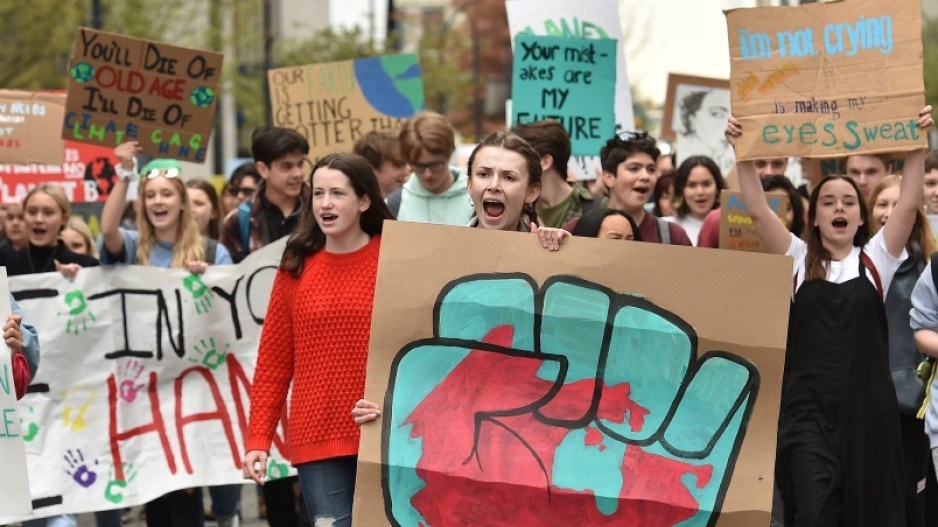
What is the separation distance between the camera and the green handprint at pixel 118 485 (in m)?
7.21

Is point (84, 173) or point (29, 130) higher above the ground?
point (29, 130)

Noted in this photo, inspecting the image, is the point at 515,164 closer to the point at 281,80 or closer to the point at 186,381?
the point at 186,381

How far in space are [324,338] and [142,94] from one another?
134 inches

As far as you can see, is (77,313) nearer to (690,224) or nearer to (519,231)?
(519,231)

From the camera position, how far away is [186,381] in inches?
296

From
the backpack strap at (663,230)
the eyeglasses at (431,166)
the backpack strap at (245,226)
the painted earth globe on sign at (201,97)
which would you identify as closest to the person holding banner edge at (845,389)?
the backpack strap at (663,230)

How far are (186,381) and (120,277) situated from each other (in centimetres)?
59

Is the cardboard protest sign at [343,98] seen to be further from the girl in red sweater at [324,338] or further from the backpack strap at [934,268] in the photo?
the backpack strap at [934,268]

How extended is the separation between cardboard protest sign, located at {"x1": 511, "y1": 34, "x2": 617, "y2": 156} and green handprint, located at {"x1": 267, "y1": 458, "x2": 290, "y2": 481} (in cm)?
279

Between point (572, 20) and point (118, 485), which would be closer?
point (118, 485)

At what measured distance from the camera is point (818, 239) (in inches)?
242

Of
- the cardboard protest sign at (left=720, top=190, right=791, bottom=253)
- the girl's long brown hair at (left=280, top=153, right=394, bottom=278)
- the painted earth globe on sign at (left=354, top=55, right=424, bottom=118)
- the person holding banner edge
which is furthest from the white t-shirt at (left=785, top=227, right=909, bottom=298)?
the painted earth globe on sign at (left=354, top=55, right=424, bottom=118)

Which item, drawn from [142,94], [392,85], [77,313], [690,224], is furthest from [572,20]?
[77,313]

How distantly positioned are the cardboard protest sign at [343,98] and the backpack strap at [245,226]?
1.78m
